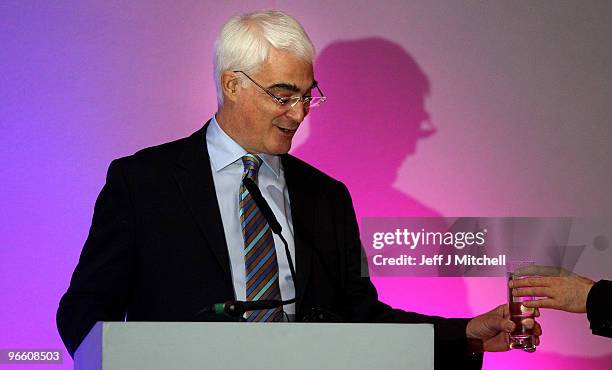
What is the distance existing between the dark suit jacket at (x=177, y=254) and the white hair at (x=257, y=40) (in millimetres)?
257

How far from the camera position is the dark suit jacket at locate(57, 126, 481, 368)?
2803 mm

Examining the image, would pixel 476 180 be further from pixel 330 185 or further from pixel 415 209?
pixel 330 185

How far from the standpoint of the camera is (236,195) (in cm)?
303

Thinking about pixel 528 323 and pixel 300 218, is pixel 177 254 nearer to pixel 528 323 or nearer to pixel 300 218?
pixel 300 218

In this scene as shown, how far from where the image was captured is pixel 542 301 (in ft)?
9.95

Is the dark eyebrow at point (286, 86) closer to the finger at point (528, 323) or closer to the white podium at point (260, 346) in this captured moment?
the finger at point (528, 323)

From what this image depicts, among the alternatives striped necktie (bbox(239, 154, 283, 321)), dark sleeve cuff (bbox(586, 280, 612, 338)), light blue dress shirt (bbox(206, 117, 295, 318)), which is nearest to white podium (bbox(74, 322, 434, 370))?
striped necktie (bbox(239, 154, 283, 321))

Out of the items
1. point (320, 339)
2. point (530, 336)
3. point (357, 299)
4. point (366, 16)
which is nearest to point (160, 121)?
point (366, 16)

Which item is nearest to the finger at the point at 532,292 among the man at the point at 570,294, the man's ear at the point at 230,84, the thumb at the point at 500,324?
the man at the point at 570,294

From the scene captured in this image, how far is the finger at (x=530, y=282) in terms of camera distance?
9.91 ft

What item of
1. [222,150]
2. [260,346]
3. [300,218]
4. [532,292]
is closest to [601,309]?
[532,292]

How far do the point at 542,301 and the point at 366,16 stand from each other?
149cm

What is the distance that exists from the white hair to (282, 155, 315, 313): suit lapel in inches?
14.9

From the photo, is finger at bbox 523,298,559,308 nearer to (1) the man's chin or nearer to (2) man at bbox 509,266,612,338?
(2) man at bbox 509,266,612,338
